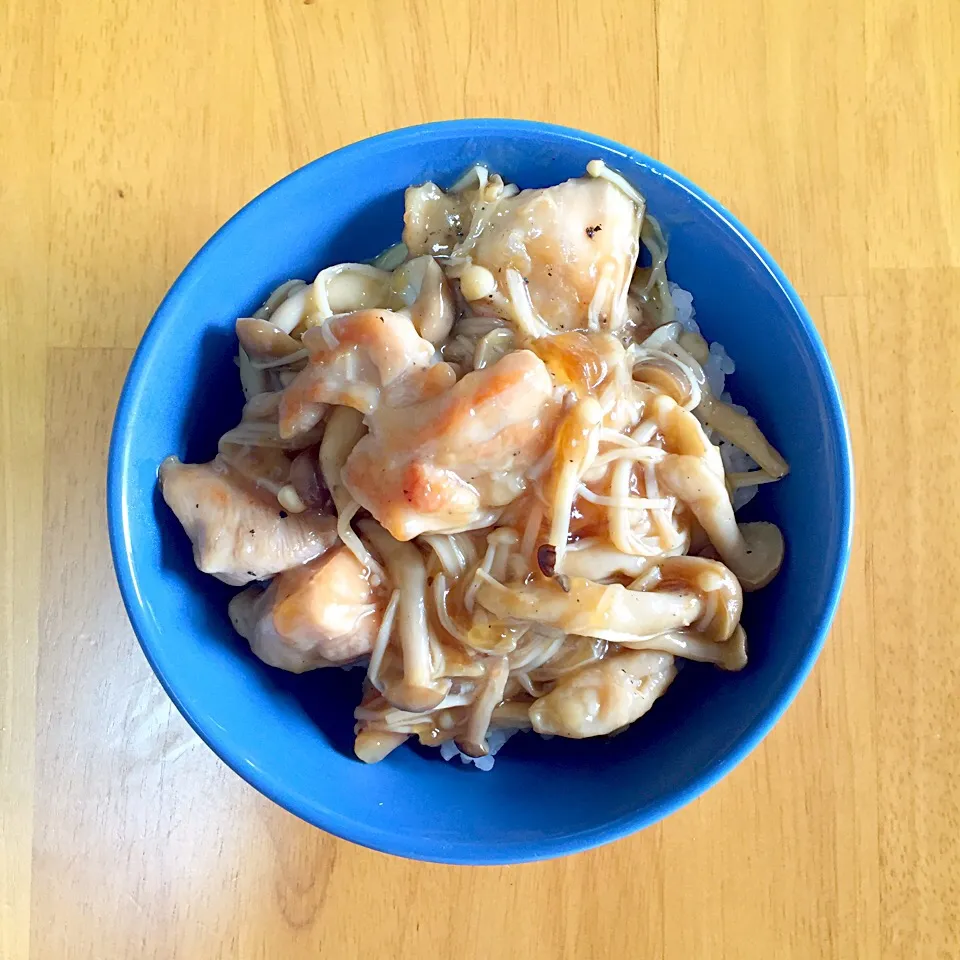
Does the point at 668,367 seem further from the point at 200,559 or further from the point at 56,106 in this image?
the point at 56,106

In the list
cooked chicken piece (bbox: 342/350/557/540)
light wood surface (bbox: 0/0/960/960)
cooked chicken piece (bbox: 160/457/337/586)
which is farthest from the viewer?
light wood surface (bbox: 0/0/960/960)

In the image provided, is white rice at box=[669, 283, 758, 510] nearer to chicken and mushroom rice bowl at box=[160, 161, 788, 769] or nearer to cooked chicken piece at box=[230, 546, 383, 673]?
chicken and mushroom rice bowl at box=[160, 161, 788, 769]

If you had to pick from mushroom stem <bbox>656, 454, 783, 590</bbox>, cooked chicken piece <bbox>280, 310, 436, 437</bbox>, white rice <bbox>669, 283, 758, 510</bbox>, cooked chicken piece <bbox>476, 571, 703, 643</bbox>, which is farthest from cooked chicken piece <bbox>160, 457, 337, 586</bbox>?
white rice <bbox>669, 283, 758, 510</bbox>

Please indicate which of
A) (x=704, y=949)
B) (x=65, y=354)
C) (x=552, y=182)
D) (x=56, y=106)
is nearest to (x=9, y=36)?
(x=56, y=106)

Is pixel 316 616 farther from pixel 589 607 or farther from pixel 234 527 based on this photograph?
pixel 589 607

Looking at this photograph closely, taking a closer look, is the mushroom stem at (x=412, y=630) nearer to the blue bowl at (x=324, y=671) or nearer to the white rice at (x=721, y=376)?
the blue bowl at (x=324, y=671)

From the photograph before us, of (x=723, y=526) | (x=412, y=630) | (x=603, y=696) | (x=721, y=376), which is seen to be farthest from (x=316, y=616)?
(x=721, y=376)
